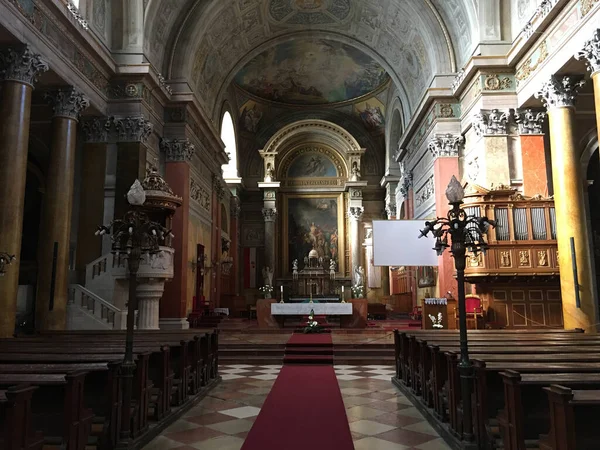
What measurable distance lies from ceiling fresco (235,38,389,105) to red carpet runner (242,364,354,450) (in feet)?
58.9

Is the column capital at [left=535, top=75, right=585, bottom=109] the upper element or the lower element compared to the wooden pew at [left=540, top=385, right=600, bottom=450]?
upper

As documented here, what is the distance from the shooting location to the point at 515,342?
20.9 feet

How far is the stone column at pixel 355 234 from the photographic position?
87.8 feet

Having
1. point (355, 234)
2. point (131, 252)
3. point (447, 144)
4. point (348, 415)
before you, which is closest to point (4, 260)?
point (131, 252)

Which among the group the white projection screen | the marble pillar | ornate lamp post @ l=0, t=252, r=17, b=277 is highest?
the marble pillar

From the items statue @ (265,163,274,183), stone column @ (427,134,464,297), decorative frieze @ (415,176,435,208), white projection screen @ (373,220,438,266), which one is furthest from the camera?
statue @ (265,163,274,183)

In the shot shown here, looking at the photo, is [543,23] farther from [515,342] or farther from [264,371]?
[264,371]

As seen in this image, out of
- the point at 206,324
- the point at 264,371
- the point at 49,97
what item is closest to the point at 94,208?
the point at 49,97

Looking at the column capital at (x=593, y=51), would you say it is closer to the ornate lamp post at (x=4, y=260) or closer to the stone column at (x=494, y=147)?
the stone column at (x=494, y=147)

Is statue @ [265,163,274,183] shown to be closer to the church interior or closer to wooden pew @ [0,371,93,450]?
the church interior

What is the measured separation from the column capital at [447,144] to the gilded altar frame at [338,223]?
12298mm

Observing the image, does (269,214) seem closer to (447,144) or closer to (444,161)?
(444,161)

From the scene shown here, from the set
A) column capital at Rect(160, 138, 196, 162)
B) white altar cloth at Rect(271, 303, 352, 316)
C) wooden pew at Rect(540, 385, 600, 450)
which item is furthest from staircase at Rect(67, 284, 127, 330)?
wooden pew at Rect(540, 385, 600, 450)

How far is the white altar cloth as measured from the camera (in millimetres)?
15531
